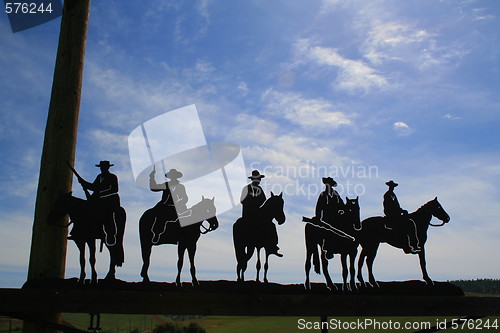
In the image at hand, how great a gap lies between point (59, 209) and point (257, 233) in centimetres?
316

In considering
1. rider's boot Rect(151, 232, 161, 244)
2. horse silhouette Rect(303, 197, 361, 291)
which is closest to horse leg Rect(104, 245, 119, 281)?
rider's boot Rect(151, 232, 161, 244)

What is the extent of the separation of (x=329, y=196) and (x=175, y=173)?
2.79 meters

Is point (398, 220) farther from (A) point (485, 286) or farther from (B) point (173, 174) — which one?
(A) point (485, 286)

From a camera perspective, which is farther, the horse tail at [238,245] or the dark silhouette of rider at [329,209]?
the dark silhouette of rider at [329,209]

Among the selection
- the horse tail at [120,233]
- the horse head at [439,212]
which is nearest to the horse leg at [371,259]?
the horse head at [439,212]

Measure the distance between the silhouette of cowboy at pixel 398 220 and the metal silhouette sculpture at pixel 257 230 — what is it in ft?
7.03

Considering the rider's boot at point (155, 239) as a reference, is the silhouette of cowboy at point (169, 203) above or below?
above

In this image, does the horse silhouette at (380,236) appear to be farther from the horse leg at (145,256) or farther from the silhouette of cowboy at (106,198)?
the silhouette of cowboy at (106,198)

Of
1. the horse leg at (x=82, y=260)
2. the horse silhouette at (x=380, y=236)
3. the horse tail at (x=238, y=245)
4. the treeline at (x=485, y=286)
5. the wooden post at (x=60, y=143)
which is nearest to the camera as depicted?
the horse leg at (x=82, y=260)

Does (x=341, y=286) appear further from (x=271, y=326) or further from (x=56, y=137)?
(x=271, y=326)

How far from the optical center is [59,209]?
20.2 feet

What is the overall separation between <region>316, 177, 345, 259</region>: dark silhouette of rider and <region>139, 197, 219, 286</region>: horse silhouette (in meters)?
1.88

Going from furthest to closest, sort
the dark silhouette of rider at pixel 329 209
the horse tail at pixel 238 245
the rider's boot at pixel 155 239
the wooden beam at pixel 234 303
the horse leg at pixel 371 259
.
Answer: the horse leg at pixel 371 259
the dark silhouette of rider at pixel 329 209
the horse tail at pixel 238 245
the rider's boot at pixel 155 239
the wooden beam at pixel 234 303

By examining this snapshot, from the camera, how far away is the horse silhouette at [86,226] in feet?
20.1
